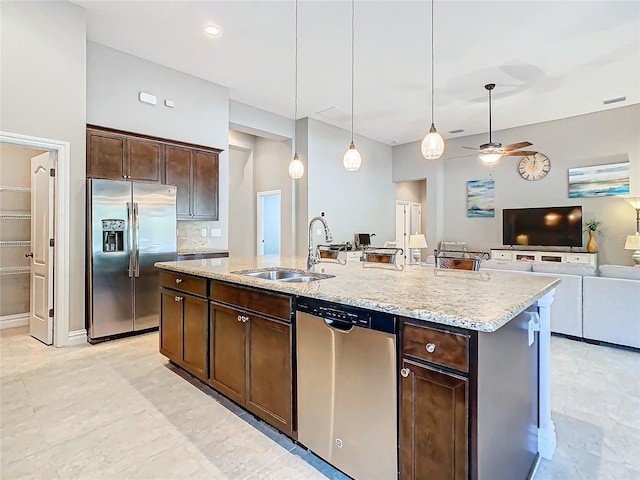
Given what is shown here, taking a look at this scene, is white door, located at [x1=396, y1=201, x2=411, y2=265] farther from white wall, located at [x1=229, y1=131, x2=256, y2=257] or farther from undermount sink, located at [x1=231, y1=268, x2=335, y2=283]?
undermount sink, located at [x1=231, y1=268, x2=335, y2=283]

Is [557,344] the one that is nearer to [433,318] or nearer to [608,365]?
[608,365]

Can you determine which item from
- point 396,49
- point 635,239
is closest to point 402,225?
point 635,239

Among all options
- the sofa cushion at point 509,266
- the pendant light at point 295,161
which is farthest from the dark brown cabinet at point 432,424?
the sofa cushion at point 509,266

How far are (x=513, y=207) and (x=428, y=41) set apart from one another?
15.2ft

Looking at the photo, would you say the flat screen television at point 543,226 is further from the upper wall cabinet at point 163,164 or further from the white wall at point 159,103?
the upper wall cabinet at point 163,164

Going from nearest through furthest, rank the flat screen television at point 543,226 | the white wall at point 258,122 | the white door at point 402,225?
1. the white wall at point 258,122
2. the flat screen television at point 543,226
3. the white door at point 402,225

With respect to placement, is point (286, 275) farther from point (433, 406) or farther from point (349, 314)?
point (433, 406)

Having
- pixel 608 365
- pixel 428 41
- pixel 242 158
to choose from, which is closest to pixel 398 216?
pixel 242 158

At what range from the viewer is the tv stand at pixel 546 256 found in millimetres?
6141

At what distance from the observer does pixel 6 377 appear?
2.76 metres

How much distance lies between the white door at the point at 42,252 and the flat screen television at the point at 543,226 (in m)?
7.60

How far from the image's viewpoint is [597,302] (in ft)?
11.8

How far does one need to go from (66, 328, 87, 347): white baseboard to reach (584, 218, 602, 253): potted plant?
7788 mm

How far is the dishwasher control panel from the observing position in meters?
1.41
